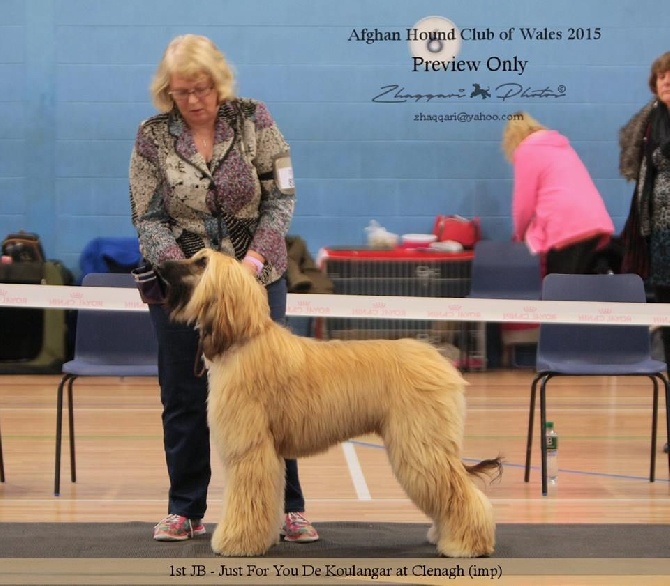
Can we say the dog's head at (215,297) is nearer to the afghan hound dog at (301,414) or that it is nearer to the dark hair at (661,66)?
the afghan hound dog at (301,414)

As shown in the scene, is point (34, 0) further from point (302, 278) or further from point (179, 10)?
point (302, 278)

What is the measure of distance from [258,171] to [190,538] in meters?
1.23

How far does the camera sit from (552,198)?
786cm

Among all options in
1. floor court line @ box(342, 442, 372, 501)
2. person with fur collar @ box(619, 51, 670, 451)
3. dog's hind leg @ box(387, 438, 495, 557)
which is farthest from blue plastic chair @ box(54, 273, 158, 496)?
person with fur collar @ box(619, 51, 670, 451)

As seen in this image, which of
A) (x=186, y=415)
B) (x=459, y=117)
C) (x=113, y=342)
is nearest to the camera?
(x=186, y=415)

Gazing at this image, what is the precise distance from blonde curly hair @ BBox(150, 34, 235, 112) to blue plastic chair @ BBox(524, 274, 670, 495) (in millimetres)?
2091

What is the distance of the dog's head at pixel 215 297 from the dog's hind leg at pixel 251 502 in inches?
13.3

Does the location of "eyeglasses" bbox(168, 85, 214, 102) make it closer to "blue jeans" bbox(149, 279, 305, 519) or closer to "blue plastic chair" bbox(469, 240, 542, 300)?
"blue jeans" bbox(149, 279, 305, 519)

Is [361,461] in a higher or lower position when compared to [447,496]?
lower

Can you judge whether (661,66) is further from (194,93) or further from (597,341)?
(194,93)

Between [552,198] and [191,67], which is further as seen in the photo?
[552,198]

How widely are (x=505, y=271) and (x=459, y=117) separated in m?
1.26

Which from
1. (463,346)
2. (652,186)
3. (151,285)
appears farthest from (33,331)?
(151,285)

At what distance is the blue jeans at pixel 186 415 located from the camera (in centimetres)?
379
